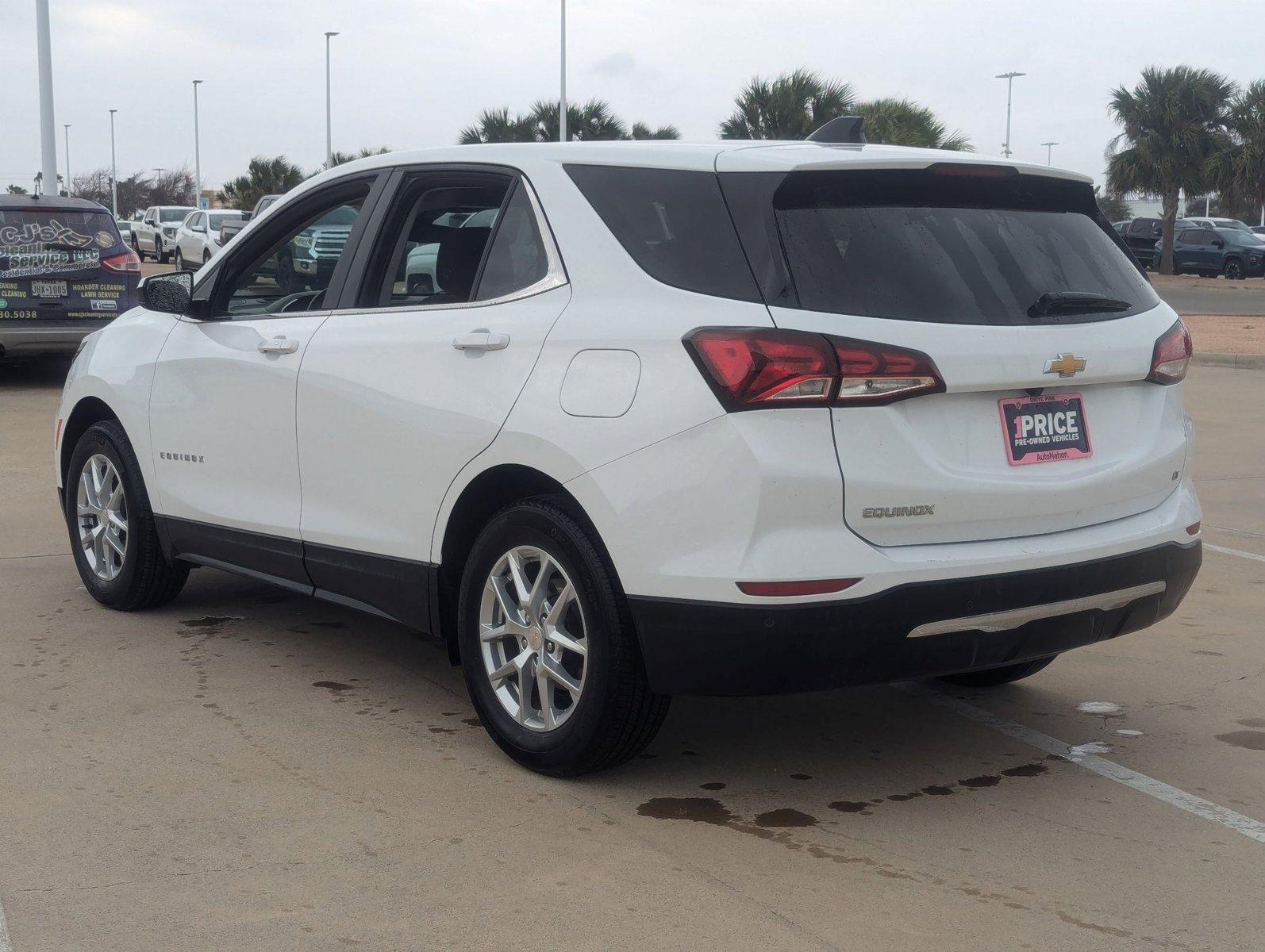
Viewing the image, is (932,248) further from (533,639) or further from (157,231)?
(157,231)

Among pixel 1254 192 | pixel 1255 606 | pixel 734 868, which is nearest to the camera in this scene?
pixel 734 868

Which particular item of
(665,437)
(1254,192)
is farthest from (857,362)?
(1254,192)

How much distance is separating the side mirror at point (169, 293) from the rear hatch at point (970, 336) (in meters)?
2.49

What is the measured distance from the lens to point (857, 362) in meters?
3.55

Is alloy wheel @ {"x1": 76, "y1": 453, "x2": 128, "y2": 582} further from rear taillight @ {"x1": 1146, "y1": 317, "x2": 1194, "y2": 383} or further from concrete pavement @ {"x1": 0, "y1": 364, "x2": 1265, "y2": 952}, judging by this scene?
rear taillight @ {"x1": 1146, "y1": 317, "x2": 1194, "y2": 383}

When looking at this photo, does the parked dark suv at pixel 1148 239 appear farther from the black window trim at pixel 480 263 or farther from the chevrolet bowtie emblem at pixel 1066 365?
the chevrolet bowtie emblem at pixel 1066 365

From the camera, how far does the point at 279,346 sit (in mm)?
4945

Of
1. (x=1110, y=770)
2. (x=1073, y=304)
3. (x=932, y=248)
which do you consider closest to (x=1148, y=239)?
(x=1110, y=770)

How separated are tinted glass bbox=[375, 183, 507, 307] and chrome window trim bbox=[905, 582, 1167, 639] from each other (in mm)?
1647

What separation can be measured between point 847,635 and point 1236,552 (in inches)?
173

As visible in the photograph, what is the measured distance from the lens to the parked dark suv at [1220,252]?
139 feet

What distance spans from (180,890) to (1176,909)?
2.18m

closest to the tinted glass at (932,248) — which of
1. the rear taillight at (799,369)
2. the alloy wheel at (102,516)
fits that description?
the rear taillight at (799,369)

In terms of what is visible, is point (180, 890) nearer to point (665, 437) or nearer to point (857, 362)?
point (665, 437)
